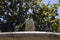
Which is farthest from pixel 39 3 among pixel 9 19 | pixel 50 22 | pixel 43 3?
pixel 9 19

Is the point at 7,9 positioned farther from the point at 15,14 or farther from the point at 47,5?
the point at 47,5

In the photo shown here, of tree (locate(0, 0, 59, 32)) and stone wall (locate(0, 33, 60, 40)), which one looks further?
tree (locate(0, 0, 59, 32))

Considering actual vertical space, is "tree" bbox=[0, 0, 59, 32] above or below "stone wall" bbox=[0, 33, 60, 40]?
above

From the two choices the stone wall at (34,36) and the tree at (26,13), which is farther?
the tree at (26,13)

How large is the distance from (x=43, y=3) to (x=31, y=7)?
116 centimetres

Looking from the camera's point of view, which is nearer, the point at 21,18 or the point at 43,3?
the point at 21,18

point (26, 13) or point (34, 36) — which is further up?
point (26, 13)

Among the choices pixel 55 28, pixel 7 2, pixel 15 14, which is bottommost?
pixel 55 28

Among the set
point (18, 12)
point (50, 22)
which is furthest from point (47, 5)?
point (18, 12)

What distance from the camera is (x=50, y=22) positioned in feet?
54.6

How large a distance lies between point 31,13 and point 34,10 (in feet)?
1.20

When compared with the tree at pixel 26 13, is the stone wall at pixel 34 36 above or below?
below

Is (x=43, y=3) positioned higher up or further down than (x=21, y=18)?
higher up

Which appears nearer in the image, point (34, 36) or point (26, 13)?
point (34, 36)
